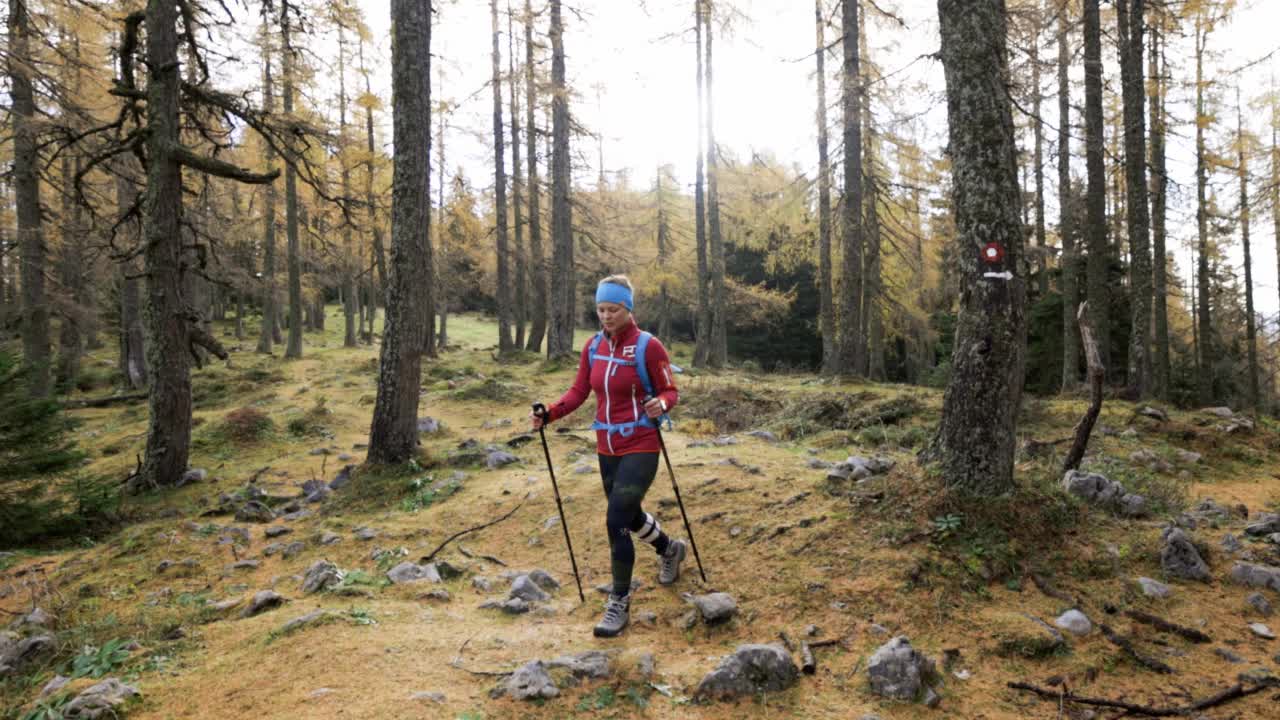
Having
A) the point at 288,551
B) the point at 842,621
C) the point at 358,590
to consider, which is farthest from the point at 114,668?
the point at 842,621

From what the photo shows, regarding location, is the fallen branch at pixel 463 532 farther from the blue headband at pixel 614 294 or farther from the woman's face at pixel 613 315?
the blue headband at pixel 614 294

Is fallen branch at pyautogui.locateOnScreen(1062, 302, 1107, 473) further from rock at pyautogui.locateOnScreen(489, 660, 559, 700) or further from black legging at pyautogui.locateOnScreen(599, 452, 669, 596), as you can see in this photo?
rock at pyautogui.locateOnScreen(489, 660, 559, 700)

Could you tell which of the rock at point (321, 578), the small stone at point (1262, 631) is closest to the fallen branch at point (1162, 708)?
the small stone at point (1262, 631)

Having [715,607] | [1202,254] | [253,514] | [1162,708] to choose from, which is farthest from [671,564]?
[1202,254]

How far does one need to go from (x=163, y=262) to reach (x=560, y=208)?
13012 millimetres

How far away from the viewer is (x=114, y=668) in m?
3.84

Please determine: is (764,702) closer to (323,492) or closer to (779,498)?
(779,498)

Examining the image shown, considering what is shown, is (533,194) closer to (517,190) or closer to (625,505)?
(517,190)

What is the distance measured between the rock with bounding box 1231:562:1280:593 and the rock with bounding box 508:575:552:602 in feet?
15.7

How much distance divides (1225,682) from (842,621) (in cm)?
194

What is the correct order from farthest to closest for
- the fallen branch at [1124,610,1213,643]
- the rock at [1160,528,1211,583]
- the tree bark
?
1. the tree bark
2. the rock at [1160,528,1211,583]
3. the fallen branch at [1124,610,1213,643]

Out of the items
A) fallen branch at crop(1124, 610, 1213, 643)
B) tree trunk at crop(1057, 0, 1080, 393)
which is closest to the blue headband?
fallen branch at crop(1124, 610, 1213, 643)

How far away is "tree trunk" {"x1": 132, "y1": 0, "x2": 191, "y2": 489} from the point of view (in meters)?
8.86

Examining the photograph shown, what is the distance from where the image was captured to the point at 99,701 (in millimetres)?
3258
